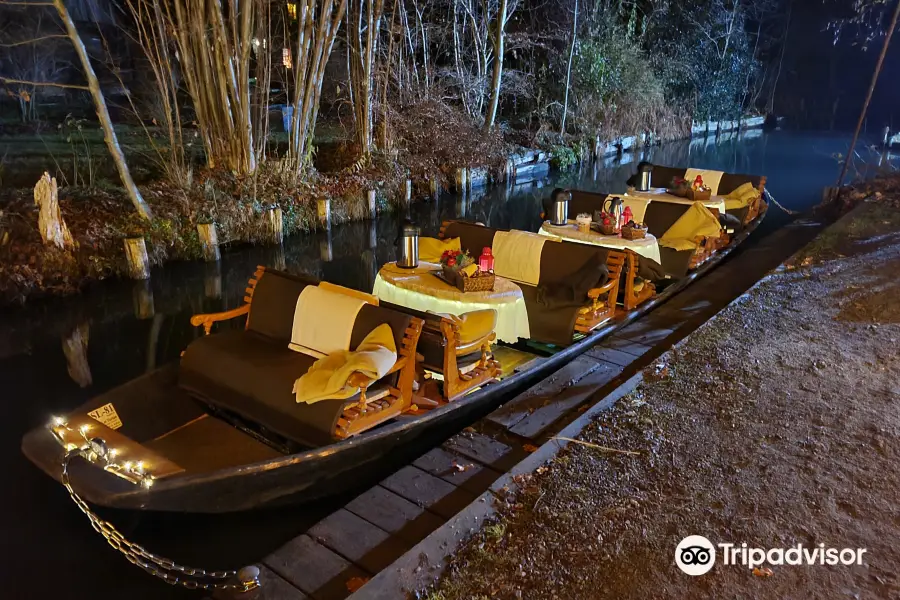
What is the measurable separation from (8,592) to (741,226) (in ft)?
28.9

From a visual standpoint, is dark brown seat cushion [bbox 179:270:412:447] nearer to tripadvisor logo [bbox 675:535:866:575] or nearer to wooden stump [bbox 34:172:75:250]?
tripadvisor logo [bbox 675:535:866:575]

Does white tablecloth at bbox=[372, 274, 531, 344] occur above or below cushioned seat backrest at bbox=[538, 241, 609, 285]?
below

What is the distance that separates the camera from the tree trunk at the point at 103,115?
7.58m

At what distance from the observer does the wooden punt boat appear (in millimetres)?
3373

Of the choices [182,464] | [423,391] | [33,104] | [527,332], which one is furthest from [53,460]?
[33,104]

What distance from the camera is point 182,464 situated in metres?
3.93

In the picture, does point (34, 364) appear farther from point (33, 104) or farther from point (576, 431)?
point (33, 104)

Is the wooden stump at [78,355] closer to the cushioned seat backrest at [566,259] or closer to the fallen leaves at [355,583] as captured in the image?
the fallen leaves at [355,583]

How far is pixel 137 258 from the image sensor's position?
8375mm

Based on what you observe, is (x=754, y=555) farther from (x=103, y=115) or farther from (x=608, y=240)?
(x=103, y=115)

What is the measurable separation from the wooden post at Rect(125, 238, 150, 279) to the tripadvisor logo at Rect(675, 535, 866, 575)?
299 inches

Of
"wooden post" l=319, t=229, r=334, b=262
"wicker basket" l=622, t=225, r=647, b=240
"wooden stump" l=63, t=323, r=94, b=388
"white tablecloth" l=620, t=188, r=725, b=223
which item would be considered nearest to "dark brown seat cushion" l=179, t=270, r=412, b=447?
"wooden stump" l=63, t=323, r=94, b=388

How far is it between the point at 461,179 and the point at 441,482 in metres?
11.9

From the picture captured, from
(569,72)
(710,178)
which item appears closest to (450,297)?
(710,178)
